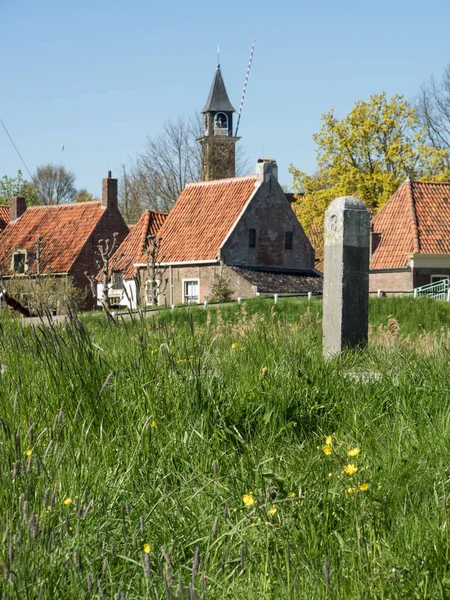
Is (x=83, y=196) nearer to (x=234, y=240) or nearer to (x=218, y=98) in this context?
(x=218, y=98)

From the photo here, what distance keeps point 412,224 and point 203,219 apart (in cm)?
1013

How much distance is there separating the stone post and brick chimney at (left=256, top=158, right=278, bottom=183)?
35.4 meters

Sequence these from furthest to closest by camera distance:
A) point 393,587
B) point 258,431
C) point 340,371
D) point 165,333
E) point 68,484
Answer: point 340,371 → point 165,333 → point 258,431 → point 68,484 → point 393,587

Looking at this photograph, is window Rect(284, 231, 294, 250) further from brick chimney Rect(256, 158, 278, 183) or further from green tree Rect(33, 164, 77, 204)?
green tree Rect(33, 164, 77, 204)

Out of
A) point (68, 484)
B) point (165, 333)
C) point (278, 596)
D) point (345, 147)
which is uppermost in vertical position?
point (345, 147)

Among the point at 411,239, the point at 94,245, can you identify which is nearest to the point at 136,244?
the point at 94,245

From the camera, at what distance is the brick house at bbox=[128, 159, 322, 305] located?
146 feet

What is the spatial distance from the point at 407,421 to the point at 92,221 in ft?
157

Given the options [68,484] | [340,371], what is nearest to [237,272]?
[340,371]

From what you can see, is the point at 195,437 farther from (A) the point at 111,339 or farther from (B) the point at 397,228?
(B) the point at 397,228

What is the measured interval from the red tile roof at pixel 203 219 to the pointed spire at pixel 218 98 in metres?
18.8

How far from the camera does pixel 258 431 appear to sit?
5.99 meters

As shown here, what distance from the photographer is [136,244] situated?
48.0 m

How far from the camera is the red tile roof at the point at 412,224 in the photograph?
138ft
